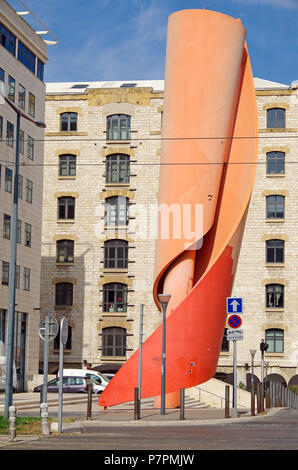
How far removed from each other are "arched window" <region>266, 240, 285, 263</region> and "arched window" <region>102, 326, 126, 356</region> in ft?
36.8

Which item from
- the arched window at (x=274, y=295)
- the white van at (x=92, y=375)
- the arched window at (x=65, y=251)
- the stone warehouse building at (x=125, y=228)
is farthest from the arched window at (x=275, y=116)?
the white van at (x=92, y=375)

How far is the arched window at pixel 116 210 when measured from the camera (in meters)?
56.2

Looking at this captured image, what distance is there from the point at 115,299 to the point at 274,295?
10.9 metres

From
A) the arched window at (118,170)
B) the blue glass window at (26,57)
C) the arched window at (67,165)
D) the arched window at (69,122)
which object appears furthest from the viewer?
the arched window at (69,122)

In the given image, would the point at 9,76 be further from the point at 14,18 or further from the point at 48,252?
the point at 48,252

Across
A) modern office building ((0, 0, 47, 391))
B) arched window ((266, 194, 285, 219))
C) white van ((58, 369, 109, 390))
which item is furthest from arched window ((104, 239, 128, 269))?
white van ((58, 369, 109, 390))

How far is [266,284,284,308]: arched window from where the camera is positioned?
54.3m

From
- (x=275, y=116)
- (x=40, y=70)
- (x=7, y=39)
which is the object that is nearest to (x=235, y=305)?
(x=7, y=39)

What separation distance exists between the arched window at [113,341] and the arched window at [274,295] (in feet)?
33.3

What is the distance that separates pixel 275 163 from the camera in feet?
184

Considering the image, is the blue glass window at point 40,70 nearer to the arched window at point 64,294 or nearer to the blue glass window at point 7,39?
the blue glass window at point 7,39

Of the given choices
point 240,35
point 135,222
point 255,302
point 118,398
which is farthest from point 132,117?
point 118,398

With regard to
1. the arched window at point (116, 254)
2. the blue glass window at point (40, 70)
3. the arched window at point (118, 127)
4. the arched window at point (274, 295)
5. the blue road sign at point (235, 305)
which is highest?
the blue glass window at point (40, 70)

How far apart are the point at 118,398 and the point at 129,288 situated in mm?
29561
